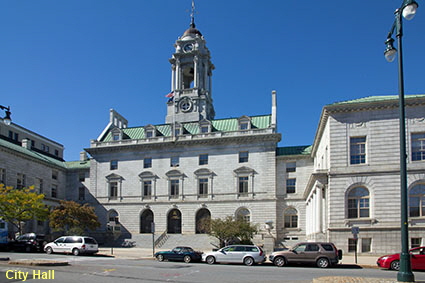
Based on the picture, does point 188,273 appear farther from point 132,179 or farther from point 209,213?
point 132,179

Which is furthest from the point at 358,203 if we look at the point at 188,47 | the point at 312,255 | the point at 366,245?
the point at 188,47

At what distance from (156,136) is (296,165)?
19.9m

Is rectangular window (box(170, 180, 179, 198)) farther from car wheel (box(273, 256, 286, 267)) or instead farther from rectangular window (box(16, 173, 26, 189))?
car wheel (box(273, 256, 286, 267))

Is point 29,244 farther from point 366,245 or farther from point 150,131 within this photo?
point 366,245

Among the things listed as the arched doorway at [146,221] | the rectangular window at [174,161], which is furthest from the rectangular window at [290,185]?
the arched doorway at [146,221]

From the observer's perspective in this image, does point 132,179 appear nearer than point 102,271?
No

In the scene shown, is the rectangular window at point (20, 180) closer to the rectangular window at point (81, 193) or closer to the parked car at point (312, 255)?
the rectangular window at point (81, 193)

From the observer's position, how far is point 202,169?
55875 mm

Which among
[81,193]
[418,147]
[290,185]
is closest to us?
[418,147]

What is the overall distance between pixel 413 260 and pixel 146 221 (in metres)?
40.0

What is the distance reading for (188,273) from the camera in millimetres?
21016

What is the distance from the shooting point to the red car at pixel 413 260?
77.6 feet

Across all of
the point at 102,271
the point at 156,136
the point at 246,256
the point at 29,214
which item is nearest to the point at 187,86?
the point at 156,136

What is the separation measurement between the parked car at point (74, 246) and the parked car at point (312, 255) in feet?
51.7
